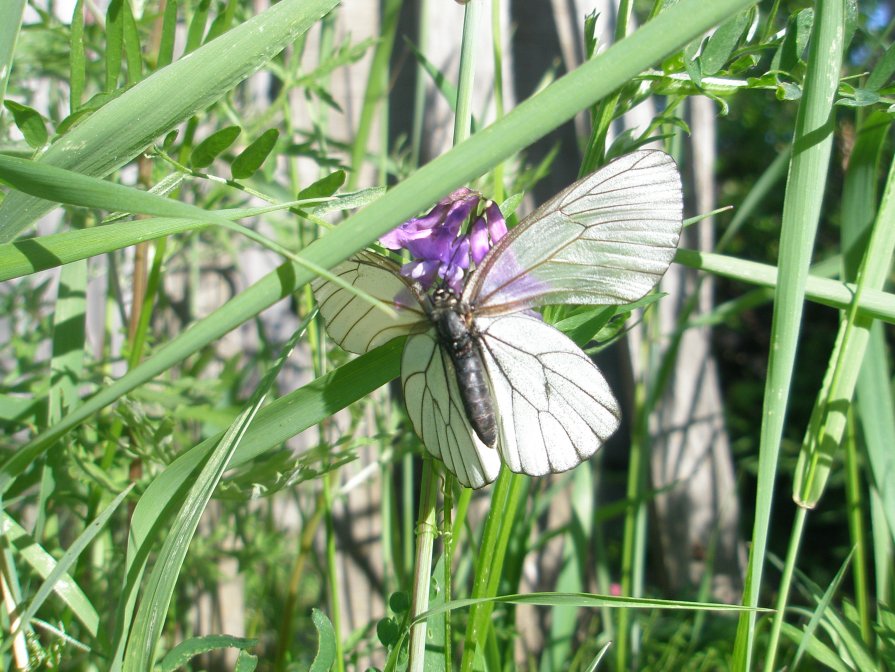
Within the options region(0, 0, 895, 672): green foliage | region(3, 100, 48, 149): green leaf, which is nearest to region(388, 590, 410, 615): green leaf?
region(0, 0, 895, 672): green foliage

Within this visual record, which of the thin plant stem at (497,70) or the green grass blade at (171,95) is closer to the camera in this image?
the green grass blade at (171,95)

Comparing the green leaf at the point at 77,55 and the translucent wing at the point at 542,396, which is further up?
the green leaf at the point at 77,55

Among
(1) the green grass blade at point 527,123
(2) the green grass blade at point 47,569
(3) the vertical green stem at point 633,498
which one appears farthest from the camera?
(3) the vertical green stem at point 633,498

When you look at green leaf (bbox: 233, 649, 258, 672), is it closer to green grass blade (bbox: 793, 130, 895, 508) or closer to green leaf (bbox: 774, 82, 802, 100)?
green grass blade (bbox: 793, 130, 895, 508)

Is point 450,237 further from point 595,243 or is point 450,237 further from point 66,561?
point 66,561

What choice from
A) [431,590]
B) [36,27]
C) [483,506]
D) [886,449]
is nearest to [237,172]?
[431,590]

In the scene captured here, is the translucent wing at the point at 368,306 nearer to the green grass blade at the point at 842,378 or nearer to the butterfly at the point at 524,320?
the butterfly at the point at 524,320

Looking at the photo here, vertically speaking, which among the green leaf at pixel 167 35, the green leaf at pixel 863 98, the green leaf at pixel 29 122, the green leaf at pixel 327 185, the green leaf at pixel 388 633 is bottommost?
the green leaf at pixel 388 633

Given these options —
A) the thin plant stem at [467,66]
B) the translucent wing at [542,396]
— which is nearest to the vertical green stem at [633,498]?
the translucent wing at [542,396]
